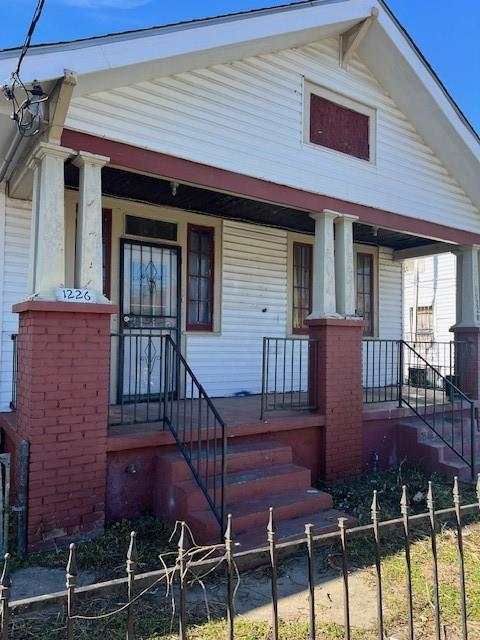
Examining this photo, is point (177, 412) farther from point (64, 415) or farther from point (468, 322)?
point (468, 322)

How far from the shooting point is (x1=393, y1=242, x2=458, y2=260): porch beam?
9.17 m

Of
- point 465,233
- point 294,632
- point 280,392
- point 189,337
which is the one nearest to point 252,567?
point 294,632

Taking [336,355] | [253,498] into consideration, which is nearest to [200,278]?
[336,355]

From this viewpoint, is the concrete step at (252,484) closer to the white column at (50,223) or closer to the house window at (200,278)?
the white column at (50,223)

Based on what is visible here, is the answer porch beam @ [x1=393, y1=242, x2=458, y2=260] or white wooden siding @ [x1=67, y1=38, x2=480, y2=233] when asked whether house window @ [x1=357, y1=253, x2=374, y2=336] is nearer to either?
porch beam @ [x1=393, y1=242, x2=458, y2=260]

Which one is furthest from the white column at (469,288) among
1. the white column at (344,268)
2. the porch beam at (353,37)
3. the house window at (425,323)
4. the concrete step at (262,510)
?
the house window at (425,323)

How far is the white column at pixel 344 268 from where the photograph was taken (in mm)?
6598

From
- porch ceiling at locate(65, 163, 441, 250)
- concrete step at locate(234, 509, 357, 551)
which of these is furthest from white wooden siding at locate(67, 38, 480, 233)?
concrete step at locate(234, 509, 357, 551)

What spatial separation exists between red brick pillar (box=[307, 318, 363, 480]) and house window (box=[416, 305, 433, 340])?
12.0 m

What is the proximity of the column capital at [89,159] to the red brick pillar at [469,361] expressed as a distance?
6423 mm

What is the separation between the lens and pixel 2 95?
4.04 metres

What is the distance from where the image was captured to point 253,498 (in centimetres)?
471

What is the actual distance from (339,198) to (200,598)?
506 centimetres

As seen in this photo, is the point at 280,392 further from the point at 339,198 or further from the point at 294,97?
the point at 294,97
